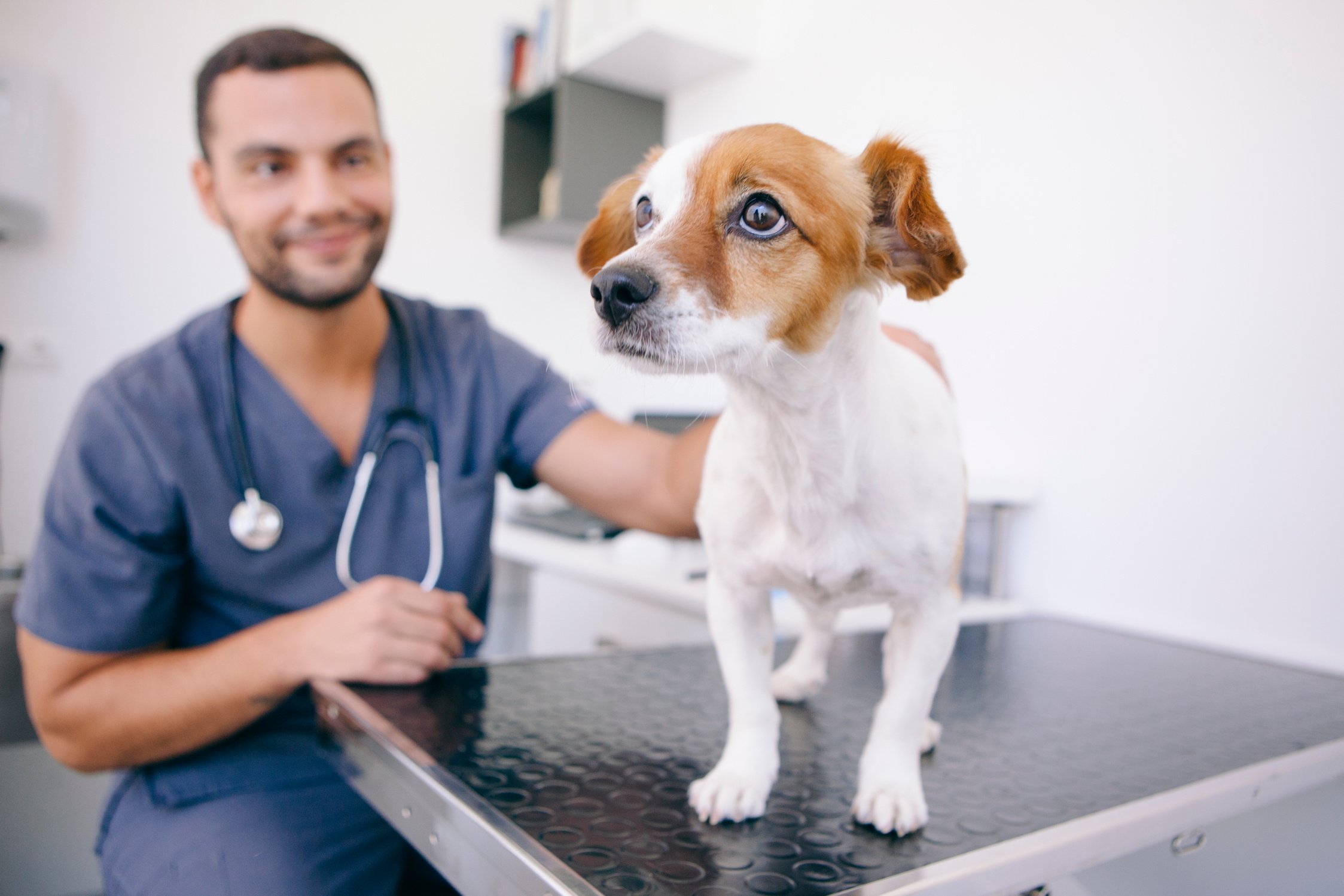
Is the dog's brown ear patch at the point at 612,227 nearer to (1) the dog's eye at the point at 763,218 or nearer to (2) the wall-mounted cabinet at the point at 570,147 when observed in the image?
(1) the dog's eye at the point at 763,218

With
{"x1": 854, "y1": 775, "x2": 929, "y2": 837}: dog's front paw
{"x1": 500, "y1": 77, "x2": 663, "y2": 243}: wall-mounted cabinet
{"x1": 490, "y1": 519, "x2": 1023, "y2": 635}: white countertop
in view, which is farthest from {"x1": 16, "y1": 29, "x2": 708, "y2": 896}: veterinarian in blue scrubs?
{"x1": 500, "y1": 77, "x2": 663, "y2": 243}: wall-mounted cabinet

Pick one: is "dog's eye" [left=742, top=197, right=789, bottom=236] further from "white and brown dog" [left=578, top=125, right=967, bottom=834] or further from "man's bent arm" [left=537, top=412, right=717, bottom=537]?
"man's bent arm" [left=537, top=412, right=717, bottom=537]

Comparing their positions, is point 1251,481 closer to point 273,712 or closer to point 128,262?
point 273,712

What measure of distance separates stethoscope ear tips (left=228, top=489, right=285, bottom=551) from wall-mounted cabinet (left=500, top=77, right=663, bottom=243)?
1.18 meters

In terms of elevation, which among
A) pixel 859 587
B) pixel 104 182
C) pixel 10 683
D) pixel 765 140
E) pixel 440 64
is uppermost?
pixel 440 64

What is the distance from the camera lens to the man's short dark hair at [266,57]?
1060 mm

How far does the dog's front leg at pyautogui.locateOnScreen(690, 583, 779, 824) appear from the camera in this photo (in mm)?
545

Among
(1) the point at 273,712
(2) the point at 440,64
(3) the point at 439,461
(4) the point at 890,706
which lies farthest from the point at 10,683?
(2) the point at 440,64

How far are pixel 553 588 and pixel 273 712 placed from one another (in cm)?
88

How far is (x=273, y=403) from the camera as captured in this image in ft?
3.41

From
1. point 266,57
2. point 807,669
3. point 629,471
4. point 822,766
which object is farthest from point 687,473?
point 266,57

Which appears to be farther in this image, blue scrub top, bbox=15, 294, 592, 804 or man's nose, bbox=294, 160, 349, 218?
man's nose, bbox=294, 160, 349, 218

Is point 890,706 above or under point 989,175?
under

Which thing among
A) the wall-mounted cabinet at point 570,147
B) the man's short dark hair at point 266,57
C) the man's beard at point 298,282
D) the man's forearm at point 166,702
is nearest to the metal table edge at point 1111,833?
the man's forearm at point 166,702
